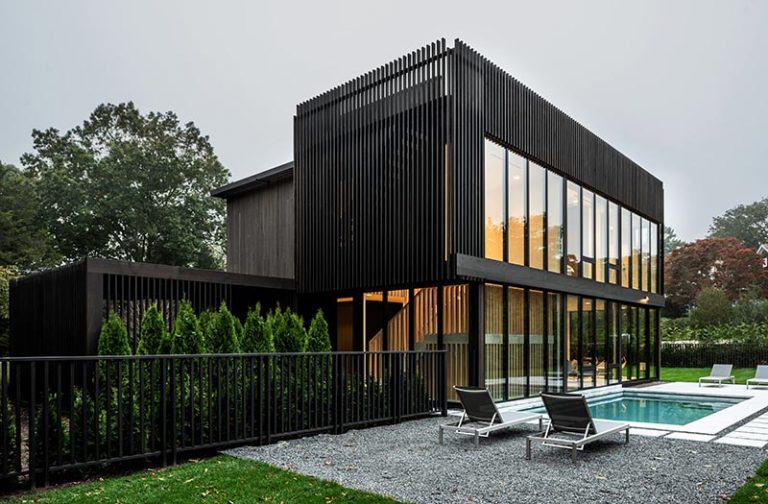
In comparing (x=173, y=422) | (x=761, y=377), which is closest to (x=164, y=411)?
(x=173, y=422)

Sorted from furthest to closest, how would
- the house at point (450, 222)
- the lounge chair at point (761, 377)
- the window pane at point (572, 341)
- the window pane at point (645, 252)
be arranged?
the window pane at point (645, 252) → the lounge chair at point (761, 377) → the window pane at point (572, 341) → the house at point (450, 222)

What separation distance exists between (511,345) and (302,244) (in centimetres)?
500

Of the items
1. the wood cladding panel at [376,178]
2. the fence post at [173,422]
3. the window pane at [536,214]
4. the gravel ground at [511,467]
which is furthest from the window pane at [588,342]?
the fence post at [173,422]

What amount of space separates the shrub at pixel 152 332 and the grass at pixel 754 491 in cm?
700

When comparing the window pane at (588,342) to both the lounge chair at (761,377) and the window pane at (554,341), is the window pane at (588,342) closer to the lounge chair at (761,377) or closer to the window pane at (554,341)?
the window pane at (554,341)

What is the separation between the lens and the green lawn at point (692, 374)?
75.3 ft

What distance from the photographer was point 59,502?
562 centimetres

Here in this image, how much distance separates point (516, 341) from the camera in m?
13.6

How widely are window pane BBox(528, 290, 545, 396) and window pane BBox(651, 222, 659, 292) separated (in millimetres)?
8876

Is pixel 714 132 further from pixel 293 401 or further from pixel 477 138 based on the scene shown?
pixel 293 401

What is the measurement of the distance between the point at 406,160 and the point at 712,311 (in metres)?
29.1

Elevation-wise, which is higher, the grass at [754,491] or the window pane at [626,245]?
the window pane at [626,245]

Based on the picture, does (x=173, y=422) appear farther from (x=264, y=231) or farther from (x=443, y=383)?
(x=264, y=231)

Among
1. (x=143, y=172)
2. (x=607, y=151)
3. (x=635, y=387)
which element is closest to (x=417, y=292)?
(x=607, y=151)
